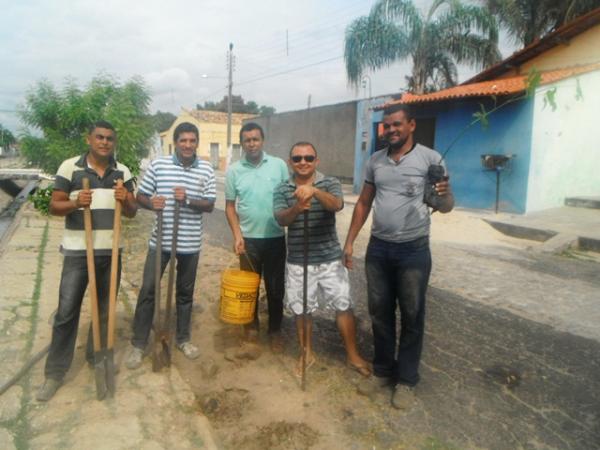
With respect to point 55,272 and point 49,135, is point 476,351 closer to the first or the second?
point 55,272

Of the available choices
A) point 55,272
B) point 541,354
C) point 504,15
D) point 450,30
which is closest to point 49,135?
point 55,272

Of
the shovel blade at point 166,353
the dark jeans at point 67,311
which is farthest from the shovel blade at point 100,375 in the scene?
the shovel blade at point 166,353

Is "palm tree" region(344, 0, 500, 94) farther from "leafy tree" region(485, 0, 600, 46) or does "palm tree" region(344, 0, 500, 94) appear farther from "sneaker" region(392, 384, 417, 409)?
"sneaker" region(392, 384, 417, 409)

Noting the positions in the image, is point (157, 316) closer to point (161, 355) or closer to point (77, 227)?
point (161, 355)

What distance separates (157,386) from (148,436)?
57 centimetres

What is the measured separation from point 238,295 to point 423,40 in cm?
1434

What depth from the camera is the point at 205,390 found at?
327 centimetres

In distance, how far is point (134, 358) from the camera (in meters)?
3.49

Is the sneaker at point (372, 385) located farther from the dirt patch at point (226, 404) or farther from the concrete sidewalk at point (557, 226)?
the concrete sidewalk at point (557, 226)

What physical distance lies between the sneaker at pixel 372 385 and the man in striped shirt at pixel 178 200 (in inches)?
61.6

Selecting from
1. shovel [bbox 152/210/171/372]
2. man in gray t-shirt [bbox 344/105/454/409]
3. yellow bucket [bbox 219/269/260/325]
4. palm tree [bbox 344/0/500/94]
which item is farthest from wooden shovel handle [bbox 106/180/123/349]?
palm tree [bbox 344/0/500/94]

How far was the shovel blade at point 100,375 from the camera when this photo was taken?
3012 mm

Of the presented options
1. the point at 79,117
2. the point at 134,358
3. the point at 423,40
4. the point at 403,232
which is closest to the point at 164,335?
the point at 134,358

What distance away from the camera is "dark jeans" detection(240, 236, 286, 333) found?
3.75 m
